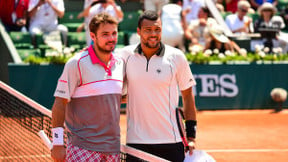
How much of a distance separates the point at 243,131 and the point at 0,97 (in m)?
4.29

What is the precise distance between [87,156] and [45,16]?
9.82m

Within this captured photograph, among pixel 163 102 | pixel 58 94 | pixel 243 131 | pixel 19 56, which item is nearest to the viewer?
pixel 58 94

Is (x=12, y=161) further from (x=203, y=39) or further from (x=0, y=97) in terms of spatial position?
(x=203, y=39)

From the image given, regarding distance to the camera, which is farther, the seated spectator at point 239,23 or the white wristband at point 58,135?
the seated spectator at point 239,23

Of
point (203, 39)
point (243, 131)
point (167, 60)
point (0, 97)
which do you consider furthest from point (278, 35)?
point (167, 60)

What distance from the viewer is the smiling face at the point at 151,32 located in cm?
446

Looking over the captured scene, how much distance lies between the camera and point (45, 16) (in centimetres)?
1369

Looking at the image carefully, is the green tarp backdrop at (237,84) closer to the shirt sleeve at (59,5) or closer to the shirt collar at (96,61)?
the shirt sleeve at (59,5)

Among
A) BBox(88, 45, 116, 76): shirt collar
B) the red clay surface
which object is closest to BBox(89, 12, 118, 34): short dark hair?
BBox(88, 45, 116, 76): shirt collar

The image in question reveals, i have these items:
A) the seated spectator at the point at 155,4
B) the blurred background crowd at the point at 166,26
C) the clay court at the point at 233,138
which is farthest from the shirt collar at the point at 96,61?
the seated spectator at the point at 155,4

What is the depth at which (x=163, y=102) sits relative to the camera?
4.51 meters

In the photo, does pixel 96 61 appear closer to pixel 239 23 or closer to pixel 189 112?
pixel 189 112

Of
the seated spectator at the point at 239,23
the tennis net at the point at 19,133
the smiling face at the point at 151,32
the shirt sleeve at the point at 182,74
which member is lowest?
the tennis net at the point at 19,133

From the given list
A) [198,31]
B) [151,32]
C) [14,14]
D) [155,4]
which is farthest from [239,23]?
[151,32]
